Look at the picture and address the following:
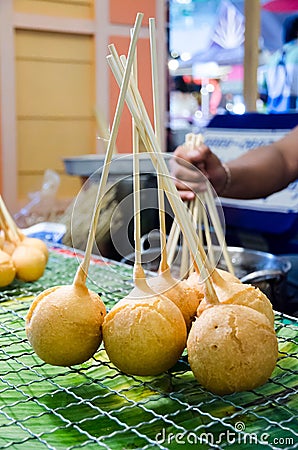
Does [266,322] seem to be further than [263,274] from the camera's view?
No

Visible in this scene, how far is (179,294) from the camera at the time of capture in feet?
2.51

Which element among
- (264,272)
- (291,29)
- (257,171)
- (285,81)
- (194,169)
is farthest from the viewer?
(291,29)

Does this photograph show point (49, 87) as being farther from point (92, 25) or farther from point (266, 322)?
point (266, 322)

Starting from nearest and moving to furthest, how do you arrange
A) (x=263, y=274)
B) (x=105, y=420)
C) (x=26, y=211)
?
(x=105, y=420)
(x=263, y=274)
(x=26, y=211)

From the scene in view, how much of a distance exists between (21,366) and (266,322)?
334 millimetres

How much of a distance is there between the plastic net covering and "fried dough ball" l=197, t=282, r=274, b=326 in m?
0.08

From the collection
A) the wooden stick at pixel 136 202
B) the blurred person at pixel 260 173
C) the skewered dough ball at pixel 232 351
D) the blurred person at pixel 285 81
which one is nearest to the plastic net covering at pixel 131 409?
the skewered dough ball at pixel 232 351

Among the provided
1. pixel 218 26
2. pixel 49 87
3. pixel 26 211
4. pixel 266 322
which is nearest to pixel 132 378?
pixel 266 322

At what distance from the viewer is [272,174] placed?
1.98 meters

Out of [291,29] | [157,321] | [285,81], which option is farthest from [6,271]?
[291,29]

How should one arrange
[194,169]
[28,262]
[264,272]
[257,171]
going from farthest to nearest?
[257,171]
[264,272]
[28,262]
[194,169]

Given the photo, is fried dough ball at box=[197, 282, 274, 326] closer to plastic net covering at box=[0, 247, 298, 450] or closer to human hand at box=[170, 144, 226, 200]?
plastic net covering at box=[0, 247, 298, 450]

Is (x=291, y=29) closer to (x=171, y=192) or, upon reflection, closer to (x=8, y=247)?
(x=8, y=247)

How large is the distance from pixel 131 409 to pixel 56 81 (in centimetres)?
286
